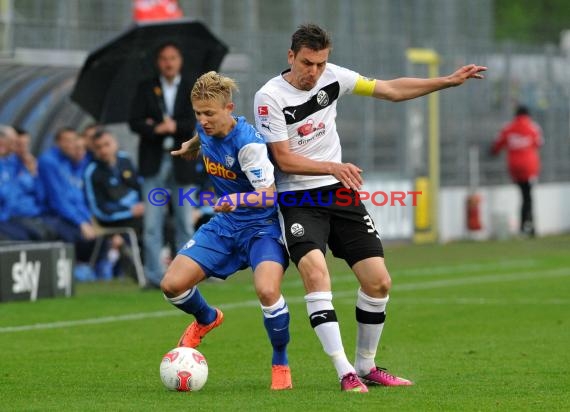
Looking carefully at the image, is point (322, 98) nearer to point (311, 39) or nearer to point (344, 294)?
point (311, 39)

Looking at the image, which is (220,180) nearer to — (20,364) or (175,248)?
(20,364)

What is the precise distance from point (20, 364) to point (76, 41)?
11550 millimetres

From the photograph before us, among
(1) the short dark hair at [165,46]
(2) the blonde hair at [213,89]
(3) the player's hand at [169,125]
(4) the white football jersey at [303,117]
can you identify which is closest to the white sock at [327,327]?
(4) the white football jersey at [303,117]

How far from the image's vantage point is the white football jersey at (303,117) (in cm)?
925

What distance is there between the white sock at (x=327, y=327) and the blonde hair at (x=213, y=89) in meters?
1.32

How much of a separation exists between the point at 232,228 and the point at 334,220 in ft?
2.25

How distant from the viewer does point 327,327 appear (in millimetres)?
8938

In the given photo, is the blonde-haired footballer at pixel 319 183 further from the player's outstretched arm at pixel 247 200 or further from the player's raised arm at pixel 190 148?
the player's raised arm at pixel 190 148

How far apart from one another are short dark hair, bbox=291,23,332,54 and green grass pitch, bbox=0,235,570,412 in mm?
2025

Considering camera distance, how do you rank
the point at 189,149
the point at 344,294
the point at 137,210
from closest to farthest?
1. the point at 189,149
2. the point at 344,294
3. the point at 137,210

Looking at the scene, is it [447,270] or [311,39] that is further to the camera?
[447,270]

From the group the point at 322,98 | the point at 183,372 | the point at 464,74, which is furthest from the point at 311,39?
the point at 183,372

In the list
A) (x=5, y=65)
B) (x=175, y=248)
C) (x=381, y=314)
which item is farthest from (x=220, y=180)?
(x=5, y=65)

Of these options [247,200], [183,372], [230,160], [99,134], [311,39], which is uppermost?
[311,39]
